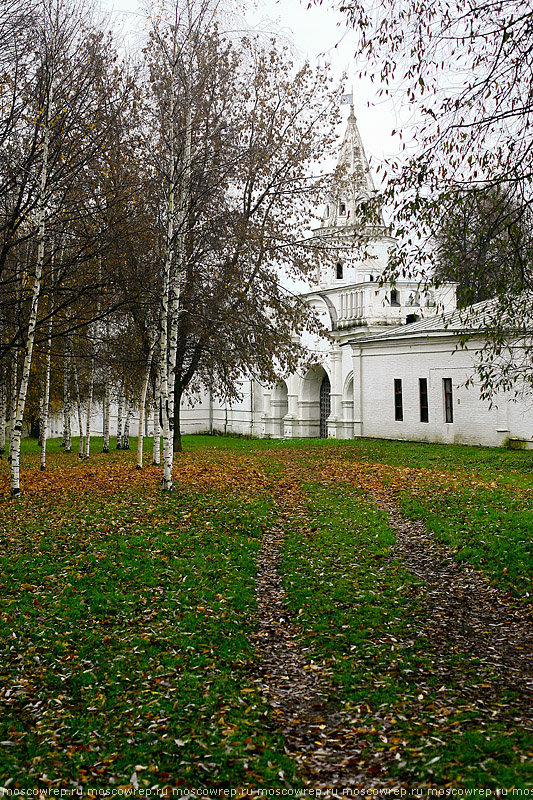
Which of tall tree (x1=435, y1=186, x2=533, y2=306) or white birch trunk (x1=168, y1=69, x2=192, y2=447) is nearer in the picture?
tall tree (x1=435, y1=186, x2=533, y2=306)

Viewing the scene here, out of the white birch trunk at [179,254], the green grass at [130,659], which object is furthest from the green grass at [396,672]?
the white birch trunk at [179,254]

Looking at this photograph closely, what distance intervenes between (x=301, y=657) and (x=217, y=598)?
1814mm

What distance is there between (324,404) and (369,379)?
1018cm

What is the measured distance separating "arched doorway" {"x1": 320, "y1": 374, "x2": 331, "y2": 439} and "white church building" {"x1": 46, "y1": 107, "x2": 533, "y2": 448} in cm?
7

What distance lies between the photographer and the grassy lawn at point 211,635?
480 centimetres

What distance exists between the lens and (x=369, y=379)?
34.2 meters

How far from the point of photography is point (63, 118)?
13.6 m

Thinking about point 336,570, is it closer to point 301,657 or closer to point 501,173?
point 301,657

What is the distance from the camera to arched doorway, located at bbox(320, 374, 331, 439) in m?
43.7

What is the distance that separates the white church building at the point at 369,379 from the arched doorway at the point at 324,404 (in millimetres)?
69

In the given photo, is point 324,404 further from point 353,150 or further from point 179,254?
point 179,254

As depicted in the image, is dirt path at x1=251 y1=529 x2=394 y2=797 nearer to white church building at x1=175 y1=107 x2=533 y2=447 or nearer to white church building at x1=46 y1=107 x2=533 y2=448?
white church building at x1=46 y1=107 x2=533 y2=448

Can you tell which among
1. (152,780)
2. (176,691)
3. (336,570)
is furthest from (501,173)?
(152,780)

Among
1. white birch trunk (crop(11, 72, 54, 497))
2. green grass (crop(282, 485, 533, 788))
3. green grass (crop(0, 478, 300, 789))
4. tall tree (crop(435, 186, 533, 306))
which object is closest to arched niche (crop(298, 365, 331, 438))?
white birch trunk (crop(11, 72, 54, 497))
